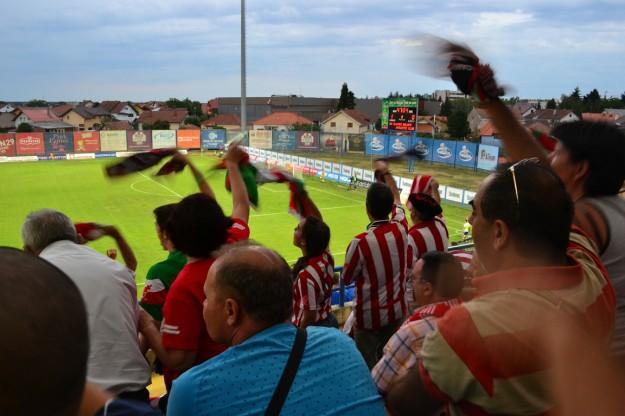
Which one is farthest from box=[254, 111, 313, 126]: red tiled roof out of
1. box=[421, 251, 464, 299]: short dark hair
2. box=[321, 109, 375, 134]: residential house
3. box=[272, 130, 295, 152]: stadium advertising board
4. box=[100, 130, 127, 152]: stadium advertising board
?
box=[421, 251, 464, 299]: short dark hair

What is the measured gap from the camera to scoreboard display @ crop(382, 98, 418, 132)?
109ft

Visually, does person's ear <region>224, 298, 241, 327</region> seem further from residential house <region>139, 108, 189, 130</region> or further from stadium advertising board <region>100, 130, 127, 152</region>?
residential house <region>139, 108, 189, 130</region>

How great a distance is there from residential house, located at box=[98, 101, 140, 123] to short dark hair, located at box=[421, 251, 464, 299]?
345 ft

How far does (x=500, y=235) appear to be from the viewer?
1571mm

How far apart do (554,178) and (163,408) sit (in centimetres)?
183

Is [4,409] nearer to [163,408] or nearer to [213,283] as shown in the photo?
[213,283]

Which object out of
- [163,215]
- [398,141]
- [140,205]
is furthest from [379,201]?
[398,141]

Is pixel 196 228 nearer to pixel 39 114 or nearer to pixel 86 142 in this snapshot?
pixel 86 142

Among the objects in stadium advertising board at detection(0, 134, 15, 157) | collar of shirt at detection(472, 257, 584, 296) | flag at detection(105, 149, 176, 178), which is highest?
flag at detection(105, 149, 176, 178)

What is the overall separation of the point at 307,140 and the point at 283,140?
2.26 m

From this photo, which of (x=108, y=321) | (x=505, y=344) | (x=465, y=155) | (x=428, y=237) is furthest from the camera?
(x=465, y=155)

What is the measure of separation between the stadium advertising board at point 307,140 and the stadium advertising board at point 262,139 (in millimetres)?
2706

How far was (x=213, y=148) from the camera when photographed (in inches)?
2012

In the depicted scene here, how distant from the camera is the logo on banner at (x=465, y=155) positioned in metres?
31.7
